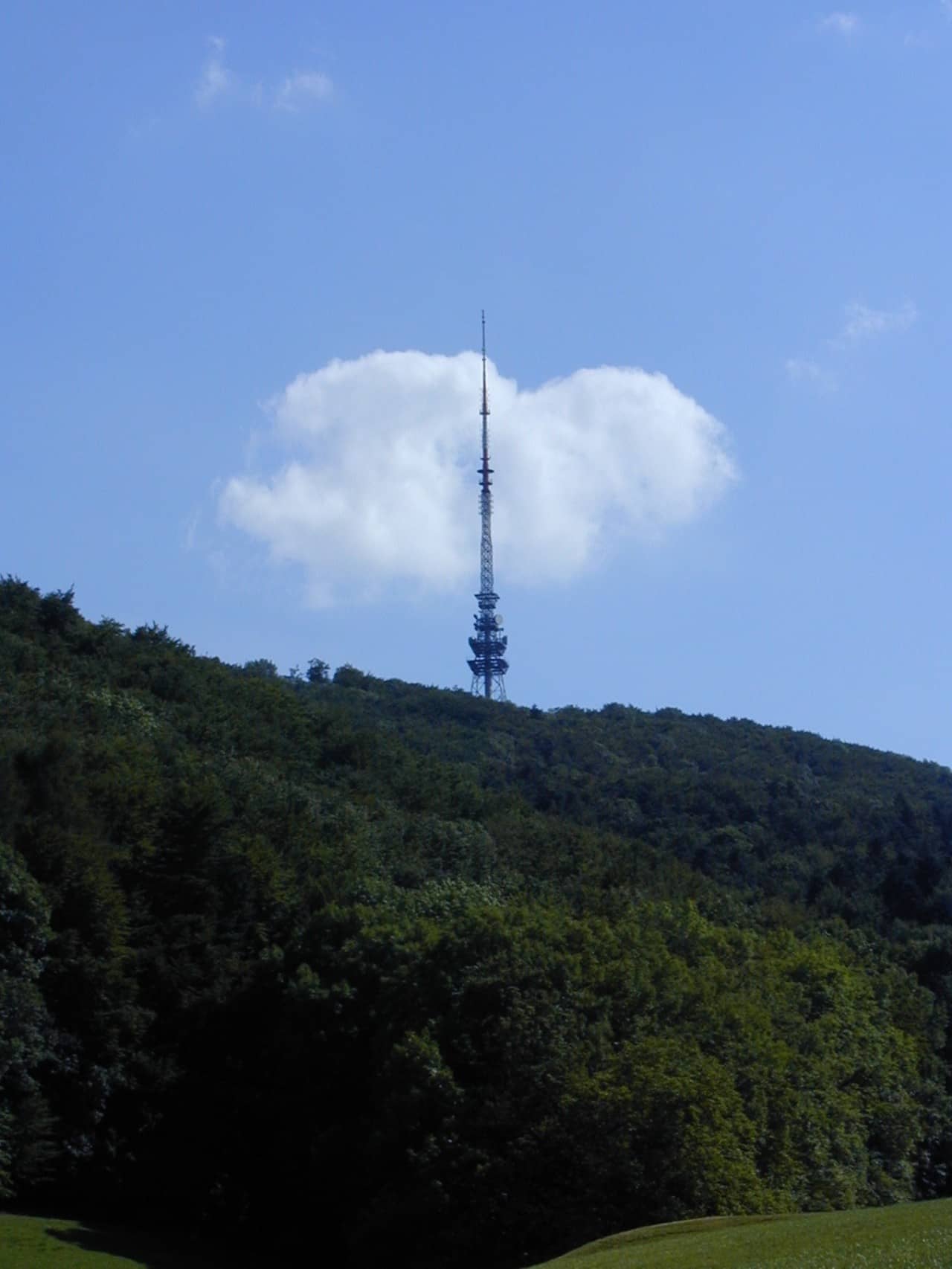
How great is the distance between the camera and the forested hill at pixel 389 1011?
39938 mm

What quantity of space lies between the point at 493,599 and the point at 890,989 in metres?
52.1

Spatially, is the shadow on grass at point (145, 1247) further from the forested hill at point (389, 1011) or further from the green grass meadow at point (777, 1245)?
the forested hill at point (389, 1011)

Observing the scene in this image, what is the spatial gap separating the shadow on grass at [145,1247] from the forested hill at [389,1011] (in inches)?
93.9

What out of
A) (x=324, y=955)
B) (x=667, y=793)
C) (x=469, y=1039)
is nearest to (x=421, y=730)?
(x=667, y=793)

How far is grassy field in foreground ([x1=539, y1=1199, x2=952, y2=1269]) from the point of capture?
2258cm

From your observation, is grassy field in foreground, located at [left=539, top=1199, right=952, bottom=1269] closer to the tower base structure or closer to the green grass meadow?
the green grass meadow

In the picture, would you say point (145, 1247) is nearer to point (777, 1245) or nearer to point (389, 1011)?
point (389, 1011)

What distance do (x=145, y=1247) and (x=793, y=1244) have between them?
24.0 metres

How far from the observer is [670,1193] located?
37.7 meters

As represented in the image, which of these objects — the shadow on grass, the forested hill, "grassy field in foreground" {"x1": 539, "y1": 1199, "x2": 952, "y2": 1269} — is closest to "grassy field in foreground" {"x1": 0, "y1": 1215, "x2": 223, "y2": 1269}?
the shadow on grass

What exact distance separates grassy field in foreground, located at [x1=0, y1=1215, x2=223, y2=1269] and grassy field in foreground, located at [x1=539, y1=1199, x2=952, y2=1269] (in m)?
14.5

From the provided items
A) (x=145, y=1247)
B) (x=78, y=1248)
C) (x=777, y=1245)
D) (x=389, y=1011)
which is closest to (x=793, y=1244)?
(x=777, y=1245)

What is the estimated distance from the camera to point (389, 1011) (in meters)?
46.1

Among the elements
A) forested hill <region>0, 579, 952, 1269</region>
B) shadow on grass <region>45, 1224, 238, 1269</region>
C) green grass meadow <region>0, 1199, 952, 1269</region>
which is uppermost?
forested hill <region>0, 579, 952, 1269</region>
